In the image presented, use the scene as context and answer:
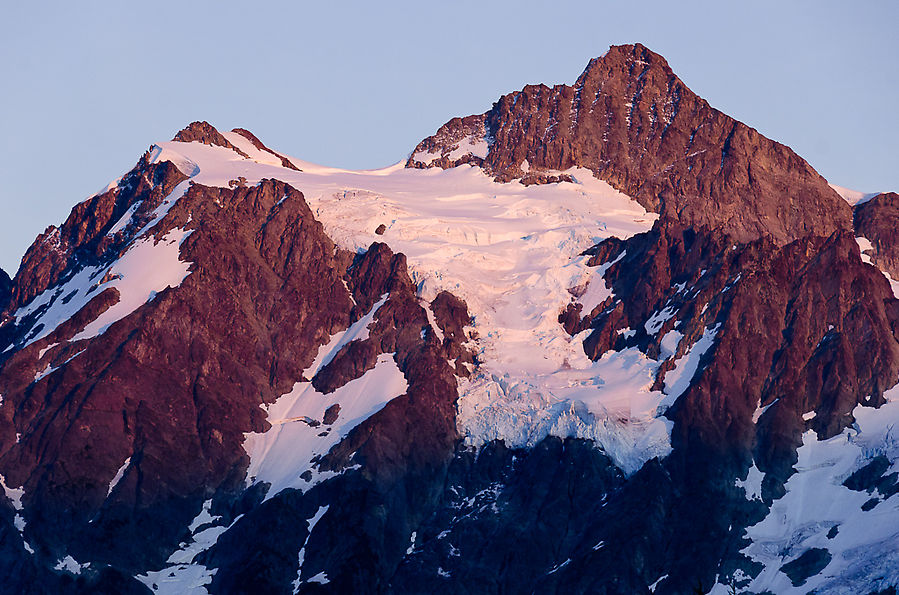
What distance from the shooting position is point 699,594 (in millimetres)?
144625

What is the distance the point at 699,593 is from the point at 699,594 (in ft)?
0.90

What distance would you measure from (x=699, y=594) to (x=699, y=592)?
21.7 inches

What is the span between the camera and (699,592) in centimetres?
14412

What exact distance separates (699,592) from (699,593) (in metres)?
0.28

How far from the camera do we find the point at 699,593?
144375 mm
